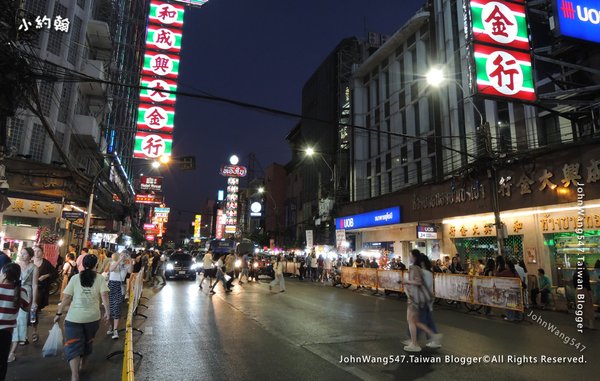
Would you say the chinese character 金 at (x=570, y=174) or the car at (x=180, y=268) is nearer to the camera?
the chinese character 金 at (x=570, y=174)

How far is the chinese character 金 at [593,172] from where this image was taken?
41.8 feet

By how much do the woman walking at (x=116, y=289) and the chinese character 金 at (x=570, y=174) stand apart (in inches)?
571

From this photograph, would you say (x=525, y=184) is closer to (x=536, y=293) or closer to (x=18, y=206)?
(x=536, y=293)

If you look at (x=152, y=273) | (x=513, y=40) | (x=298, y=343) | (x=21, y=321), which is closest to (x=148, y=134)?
(x=152, y=273)

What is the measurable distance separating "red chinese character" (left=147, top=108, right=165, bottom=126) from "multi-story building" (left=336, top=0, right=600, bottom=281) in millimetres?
11015

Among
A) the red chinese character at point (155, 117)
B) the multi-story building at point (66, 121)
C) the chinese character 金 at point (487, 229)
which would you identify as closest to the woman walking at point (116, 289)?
the multi-story building at point (66, 121)

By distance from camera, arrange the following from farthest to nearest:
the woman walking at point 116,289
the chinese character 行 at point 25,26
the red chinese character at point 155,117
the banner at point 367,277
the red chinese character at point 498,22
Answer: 1. the red chinese character at point 155,117
2. the banner at point 367,277
3. the red chinese character at point 498,22
4. the chinese character 行 at point 25,26
5. the woman walking at point 116,289

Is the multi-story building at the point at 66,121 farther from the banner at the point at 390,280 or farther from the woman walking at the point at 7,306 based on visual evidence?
Answer: the banner at the point at 390,280

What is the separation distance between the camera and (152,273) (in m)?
24.1

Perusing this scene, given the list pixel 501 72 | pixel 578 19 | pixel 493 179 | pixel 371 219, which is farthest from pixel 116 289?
pixel 371 219

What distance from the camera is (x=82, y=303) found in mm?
5512

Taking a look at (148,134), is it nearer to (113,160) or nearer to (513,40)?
(513,40)

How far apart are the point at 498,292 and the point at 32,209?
74.5 ft

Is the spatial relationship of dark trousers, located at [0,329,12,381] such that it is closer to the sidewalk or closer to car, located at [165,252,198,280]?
the sidewalk
